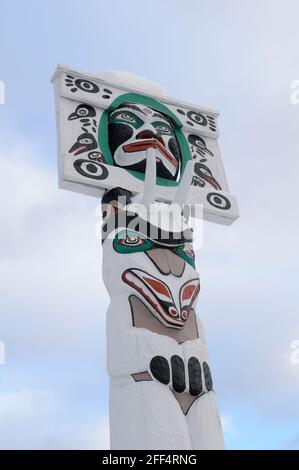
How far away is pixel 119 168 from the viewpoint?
701cm

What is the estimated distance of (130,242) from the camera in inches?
235

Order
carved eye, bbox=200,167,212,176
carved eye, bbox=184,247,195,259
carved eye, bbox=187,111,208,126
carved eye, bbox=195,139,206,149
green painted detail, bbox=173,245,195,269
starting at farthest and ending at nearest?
carved eye, bbox=187,111,208,126
carved eye, bbox=195,139,206,149
carved eye, bbox=200,167,212,176
carved eye, bbox=184,247,195,259
green painted detail, bbox=173,245,195,269

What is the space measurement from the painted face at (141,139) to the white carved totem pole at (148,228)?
1 cm

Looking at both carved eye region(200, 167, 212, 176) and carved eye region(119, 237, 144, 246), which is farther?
carved eye region(200, 167, 212, 176)

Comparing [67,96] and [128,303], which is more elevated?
[67,96]

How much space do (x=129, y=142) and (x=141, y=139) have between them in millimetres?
158

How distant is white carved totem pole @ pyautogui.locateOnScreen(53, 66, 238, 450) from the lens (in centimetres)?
502

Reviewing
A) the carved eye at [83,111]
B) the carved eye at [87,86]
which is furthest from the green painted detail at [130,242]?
the carved eye at [87,86]

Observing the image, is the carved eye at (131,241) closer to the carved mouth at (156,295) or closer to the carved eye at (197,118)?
the carved mouth at (156,295)

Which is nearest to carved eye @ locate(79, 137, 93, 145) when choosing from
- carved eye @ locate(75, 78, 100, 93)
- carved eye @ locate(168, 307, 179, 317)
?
carved eye @ locate(75, 78, 100, 93)

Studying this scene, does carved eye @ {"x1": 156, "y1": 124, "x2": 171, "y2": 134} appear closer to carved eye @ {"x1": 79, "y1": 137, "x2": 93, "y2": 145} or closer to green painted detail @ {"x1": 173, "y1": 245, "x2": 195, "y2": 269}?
carved eye @ {"x1": 79, "y1": 137, "x2": 93, "y2": 145}
